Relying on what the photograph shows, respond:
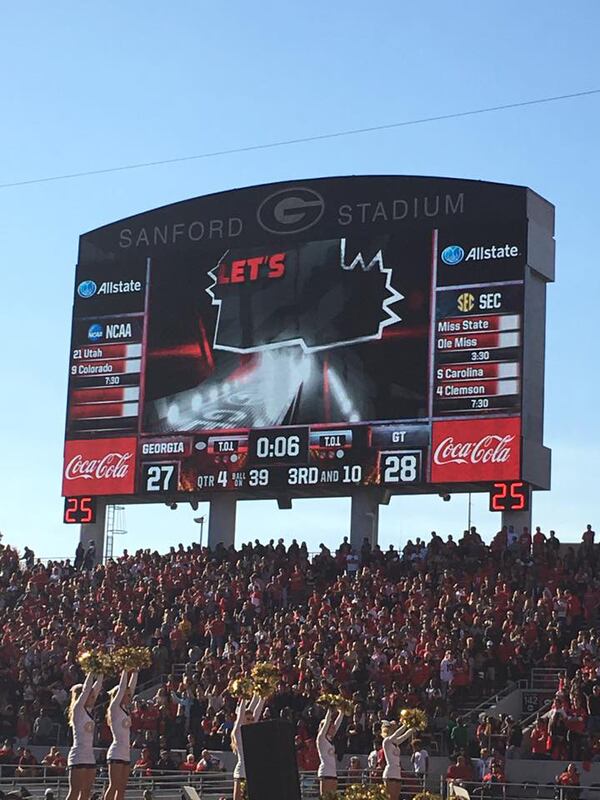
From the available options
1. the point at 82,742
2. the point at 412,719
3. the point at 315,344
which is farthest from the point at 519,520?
the point at 82,742

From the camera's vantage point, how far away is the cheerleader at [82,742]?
1881 cm

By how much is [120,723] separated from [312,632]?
13.0 m

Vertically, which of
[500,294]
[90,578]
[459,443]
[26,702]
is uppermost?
[500,294]

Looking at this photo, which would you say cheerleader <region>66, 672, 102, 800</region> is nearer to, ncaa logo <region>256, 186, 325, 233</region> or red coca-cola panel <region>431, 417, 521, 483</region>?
red coca-cola panel <region>431, 417, 521, 483</region>

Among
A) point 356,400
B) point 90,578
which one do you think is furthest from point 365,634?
point 90,578

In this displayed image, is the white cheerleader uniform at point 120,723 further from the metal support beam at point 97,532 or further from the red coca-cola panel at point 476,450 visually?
the metal support beam at point 97,532

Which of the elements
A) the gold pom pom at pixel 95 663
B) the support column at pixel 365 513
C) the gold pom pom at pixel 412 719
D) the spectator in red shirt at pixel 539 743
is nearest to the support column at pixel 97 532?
the support column at pixel 365 513

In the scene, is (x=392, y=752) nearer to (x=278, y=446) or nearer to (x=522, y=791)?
(x=522, y=791)

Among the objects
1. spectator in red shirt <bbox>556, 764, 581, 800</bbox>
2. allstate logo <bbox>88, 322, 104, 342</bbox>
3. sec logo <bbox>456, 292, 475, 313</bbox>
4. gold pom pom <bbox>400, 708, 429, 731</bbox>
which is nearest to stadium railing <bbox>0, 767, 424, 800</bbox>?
spectator in red shirt <bbox>556, 764, 581, 800</bbox>

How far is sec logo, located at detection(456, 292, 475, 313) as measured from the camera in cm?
3538

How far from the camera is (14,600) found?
39.8m

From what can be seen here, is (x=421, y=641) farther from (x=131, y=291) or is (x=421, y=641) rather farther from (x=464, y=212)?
(x=131, y=291)

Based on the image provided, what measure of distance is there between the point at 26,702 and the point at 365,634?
24.2ft

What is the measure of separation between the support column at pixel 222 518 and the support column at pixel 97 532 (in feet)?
9.12
